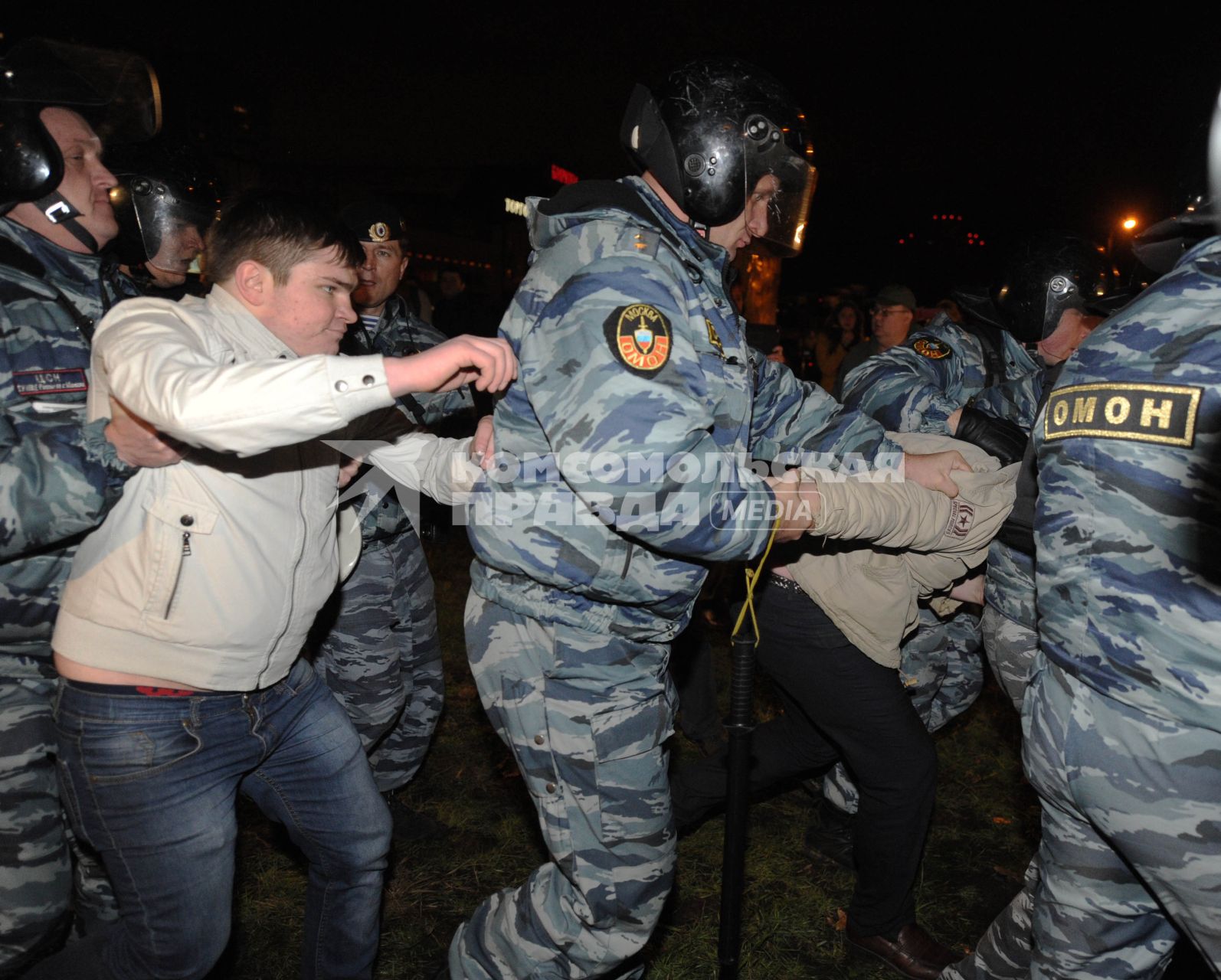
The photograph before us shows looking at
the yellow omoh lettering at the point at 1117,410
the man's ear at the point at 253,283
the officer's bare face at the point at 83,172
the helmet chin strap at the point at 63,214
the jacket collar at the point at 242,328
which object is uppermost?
the officer's bare face at the point at 83,172

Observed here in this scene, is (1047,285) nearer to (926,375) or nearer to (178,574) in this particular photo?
(926,375)

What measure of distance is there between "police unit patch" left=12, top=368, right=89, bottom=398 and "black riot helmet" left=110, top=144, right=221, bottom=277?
4.36ft

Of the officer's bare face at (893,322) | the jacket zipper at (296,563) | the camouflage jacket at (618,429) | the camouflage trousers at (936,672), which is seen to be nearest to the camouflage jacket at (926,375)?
the camouflage trousers at (936,672)

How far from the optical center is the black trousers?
284 cm

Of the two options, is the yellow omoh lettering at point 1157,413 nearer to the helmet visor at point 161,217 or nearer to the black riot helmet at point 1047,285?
the black riot helmet at point 1047,285

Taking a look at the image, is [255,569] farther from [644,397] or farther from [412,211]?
[412,211]

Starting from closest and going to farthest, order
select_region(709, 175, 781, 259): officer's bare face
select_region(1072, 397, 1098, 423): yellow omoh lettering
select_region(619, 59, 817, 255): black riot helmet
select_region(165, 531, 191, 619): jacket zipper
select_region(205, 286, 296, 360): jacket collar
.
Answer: select_region(1072, 397, 1098, 423): yellow omoh lettering, select_region(165, 531, 191, 619): jacket zipper, select_region(205, 286, 296, 360): jacket collar, select_region(619, 59, 817, 255): black riot helmet, select_region(709, 175, 781, 259): officer's bare face

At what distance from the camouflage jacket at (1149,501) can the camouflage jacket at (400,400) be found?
228cm

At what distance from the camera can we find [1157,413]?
162 cm

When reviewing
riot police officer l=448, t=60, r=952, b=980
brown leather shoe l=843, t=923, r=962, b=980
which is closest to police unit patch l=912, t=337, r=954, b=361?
riot police officer l=448, t=60, r=952, b=980

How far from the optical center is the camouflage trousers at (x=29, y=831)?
2.12m

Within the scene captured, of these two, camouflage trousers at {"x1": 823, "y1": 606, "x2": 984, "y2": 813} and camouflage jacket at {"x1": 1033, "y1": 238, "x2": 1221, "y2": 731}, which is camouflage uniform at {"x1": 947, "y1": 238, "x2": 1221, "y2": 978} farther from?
camouflage trousers at {"x1": 823, "y1": 606, "x2": 984, "y2": 813}

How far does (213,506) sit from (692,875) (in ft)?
8.61

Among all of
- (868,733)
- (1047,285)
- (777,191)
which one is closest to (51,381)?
(777,191)
